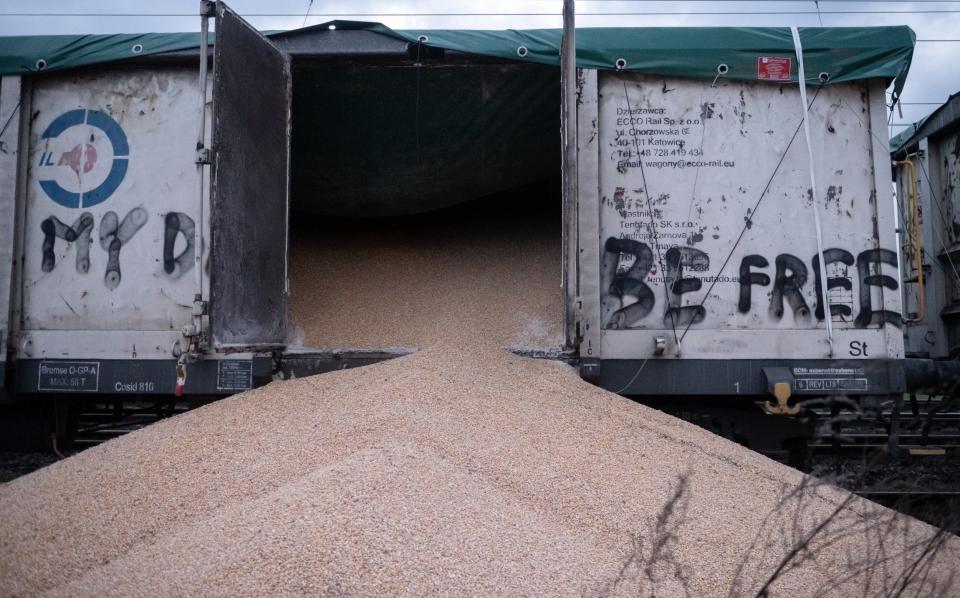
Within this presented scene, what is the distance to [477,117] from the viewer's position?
5664mm

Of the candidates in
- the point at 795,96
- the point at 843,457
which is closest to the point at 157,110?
the point at 795,96

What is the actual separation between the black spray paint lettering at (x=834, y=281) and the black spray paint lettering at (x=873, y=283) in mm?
68

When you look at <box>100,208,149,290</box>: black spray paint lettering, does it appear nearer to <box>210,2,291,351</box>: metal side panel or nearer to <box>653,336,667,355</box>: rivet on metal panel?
<box>210,2,291,351</box>: metal side panel

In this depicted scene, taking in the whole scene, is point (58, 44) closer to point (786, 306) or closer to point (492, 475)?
point (492, 475)

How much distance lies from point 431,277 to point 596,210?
1561 mm

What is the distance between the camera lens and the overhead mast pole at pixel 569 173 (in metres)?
4.19

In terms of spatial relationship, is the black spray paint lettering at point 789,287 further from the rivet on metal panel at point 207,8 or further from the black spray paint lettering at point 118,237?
the black spray paint lettering at point 118,237

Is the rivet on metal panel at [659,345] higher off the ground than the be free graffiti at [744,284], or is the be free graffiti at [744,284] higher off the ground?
the be free graffiti at [744,284]

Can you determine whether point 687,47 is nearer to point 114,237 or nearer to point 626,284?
point 626,284

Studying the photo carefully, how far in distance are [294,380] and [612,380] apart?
1903 mm

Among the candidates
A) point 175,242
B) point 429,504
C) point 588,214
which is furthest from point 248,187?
point 429,504

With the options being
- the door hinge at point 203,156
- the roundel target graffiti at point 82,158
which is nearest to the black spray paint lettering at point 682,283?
the door hinge at point 203,156

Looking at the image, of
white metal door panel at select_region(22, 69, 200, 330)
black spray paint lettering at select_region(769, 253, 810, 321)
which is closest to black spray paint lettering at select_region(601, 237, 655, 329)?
black spray paint lettering at select_region(769, 253, 810, 321)

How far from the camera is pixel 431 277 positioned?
568cm
